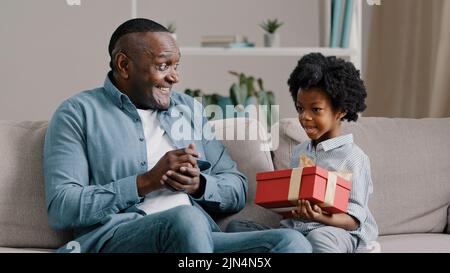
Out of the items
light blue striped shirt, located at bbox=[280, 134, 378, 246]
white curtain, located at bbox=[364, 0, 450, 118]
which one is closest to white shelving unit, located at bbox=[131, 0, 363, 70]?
white curtain, located at bbox=[364, 0, 450, 118]

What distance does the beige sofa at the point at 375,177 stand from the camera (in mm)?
2094

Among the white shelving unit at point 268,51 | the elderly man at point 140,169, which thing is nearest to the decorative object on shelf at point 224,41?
the white shelving unit at point 268,51

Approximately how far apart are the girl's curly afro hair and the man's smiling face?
12.9 inches

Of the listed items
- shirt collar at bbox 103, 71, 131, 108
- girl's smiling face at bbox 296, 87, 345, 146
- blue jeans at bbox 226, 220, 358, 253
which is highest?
shirt collar at bbox 103, 71, 131, 108

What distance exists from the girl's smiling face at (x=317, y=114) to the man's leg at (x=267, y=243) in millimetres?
357

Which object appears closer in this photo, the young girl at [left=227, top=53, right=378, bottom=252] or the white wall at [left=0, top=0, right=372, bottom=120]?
the young girl at [left=227, top=53, right=378, bottom=252]

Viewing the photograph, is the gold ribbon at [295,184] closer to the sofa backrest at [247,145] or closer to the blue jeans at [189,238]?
the blue jeans at [189,238]

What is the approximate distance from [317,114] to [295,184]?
0.79 ft

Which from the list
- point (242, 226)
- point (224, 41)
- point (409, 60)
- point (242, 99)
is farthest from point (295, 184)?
point (409, 60)

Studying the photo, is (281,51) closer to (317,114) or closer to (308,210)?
(317,114)

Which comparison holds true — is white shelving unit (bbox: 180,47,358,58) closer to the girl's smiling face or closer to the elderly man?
the elderly man

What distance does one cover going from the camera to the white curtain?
11.2ft
